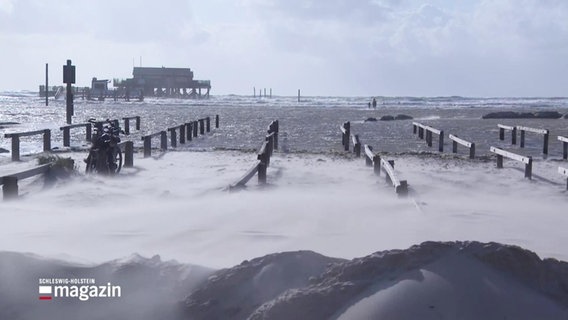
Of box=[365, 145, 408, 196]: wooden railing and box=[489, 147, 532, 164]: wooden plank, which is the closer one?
box=[365, 145, 408, 196]: wooden railing

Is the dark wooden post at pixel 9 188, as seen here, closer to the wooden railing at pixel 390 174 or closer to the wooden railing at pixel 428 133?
the wooden railing at pixel 390 174

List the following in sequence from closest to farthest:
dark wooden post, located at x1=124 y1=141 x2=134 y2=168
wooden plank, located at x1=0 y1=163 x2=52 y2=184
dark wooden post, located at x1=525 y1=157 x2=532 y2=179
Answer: wooden plank, located at x1=0 y1=163 x2=52 y2=184 → dark wooden post, located at x1=525 y1=157 x2=532 y2=179 → dark wooden post, located at x1=124 y1=141 x2=134 y2=168

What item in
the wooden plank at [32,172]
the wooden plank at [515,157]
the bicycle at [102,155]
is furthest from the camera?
the wooden plank at [515,157]

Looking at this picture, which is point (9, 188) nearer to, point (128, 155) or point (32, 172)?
point (32, 172)

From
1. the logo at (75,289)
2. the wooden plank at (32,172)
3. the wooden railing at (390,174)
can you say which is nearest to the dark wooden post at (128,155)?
the wooden plank at (32,172)

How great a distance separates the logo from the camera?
4793 millimetres

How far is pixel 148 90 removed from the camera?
116 meters

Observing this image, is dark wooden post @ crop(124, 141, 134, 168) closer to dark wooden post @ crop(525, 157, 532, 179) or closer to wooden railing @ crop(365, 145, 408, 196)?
wooden railing @ crop(365, 145, 408, 196)

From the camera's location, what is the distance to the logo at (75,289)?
15.7 ft

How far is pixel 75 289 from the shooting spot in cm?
488

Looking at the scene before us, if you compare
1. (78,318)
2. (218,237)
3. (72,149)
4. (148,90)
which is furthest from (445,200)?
(148,90)

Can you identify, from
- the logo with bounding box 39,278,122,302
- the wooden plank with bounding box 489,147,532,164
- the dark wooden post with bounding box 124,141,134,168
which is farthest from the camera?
the dark wooden post with bounding box 124,141,134,168

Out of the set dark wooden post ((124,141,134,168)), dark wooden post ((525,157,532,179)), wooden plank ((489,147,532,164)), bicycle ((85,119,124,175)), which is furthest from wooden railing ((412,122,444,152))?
bicycle ((85,119,124,175))

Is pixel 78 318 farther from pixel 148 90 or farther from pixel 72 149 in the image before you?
pixel 148 90
